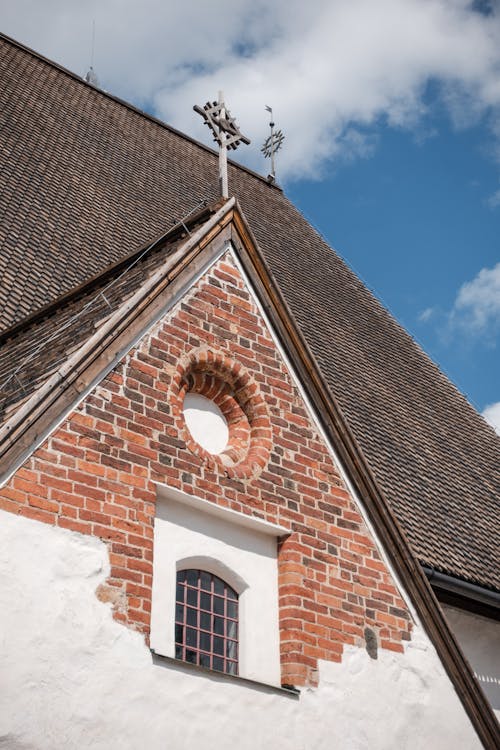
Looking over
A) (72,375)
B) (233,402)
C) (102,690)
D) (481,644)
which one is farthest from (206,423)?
(481,644)

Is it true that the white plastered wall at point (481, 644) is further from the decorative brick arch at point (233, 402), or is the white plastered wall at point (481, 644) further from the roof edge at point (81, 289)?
the roof edge at point (81, 289)

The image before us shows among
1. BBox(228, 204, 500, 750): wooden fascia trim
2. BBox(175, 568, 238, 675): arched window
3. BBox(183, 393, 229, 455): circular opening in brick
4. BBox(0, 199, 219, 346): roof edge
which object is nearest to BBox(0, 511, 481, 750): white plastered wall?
BBox(175, 568, 238, 675): arched window

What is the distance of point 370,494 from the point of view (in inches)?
323

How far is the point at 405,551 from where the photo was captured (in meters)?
8.14

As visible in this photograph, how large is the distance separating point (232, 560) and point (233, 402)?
127 centimetres

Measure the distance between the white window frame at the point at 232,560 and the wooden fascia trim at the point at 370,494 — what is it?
3.12 feet

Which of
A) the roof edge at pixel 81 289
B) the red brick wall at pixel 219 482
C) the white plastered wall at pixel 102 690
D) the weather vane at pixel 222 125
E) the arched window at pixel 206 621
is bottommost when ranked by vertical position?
the white plastered wall at pixel 102 690

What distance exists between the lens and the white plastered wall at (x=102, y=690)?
18.8 feet

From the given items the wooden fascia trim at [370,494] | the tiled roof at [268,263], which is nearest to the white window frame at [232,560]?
the wooden fascia trim at [370,494]

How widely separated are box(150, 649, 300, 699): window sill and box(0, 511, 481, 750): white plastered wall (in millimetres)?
21

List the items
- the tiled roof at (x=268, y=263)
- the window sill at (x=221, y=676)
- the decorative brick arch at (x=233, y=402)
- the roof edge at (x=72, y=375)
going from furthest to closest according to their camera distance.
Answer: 1. the tiled roof at (x=268, y=263)
2. the decorative brick arch at (x=233, y=402)
3. the window sill at (x=221, y=676)
4. the roof edge at (x=72, y=375)

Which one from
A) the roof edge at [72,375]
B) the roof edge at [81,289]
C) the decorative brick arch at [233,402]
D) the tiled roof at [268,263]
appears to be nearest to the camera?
the roof edge at [72,375]

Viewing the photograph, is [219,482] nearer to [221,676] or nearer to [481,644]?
[221,676]

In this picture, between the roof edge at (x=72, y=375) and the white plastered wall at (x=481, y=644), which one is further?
the white plastered wall at (x=481, y=644)
